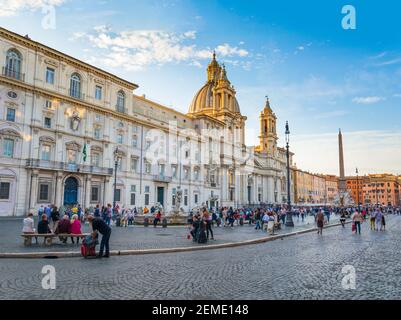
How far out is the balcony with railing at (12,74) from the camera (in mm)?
29703

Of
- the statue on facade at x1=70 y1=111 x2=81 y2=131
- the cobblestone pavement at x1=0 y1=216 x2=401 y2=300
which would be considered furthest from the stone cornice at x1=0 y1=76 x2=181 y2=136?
the cobblestone pavement at x1=0 y1=216 x2=401 y2=300

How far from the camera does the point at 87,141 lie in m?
36.4

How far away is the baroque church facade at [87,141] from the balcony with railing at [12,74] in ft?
0.29

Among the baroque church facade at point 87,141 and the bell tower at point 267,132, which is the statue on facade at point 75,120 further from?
the bell tower at point 267,132

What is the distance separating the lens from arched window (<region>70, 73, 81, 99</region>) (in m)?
35.8

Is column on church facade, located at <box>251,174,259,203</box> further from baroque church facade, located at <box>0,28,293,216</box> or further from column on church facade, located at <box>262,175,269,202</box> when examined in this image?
baroque church facade, located at <box>0,28,293,216</box>

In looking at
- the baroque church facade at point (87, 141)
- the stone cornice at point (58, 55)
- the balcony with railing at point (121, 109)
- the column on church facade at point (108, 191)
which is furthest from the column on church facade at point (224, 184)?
the column on church facade at point (108, 191)

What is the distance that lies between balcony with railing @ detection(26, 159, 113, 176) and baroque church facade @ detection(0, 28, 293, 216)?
85mm

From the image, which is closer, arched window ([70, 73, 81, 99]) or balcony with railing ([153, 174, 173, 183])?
arched window ([70, 73, 81, 99])

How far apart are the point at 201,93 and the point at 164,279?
7143 cm

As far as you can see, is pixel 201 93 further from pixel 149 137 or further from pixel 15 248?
pixel 15 248

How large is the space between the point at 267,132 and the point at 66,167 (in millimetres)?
68247

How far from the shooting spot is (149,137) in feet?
149

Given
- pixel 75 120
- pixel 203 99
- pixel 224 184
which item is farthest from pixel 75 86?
pixel 203 99
